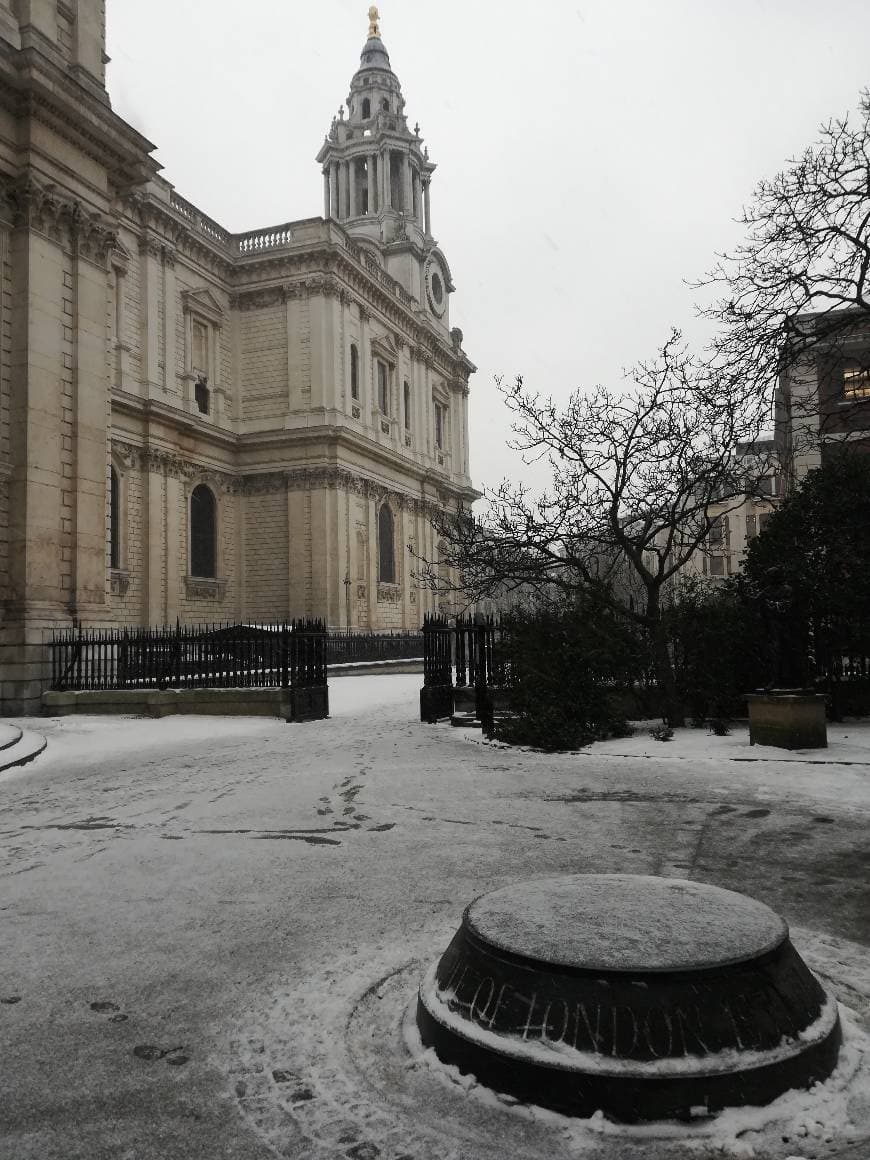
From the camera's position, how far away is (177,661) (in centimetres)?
1686

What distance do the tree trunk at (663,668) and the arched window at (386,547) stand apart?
1390 inches

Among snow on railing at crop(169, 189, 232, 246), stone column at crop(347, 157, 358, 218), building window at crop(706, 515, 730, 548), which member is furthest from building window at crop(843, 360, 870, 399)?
stone column at crop(347, 157, 358, 218)

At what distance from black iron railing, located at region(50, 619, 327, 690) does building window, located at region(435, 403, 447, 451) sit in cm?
4162

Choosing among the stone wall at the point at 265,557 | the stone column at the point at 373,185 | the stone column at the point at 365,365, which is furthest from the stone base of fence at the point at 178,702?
the stone column at the point at 373,185

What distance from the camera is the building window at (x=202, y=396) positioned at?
40.2m

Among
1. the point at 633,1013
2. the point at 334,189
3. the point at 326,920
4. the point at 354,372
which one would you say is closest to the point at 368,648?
the point at 354,372

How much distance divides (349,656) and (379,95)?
49.8 m

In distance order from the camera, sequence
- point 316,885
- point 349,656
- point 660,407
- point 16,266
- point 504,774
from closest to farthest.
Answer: point 316,885, point 504,774, point 660,407, point 16,266, point 349,656

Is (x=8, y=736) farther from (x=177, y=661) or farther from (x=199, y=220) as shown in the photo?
(x=199, y=220)

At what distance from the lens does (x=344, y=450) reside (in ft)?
140

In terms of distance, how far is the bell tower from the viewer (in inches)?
2279

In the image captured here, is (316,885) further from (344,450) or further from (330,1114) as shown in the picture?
(344,450)

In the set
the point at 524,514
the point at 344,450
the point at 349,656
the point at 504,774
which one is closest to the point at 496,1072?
the point at 504,774

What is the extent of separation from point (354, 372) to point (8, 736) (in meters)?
35.9
